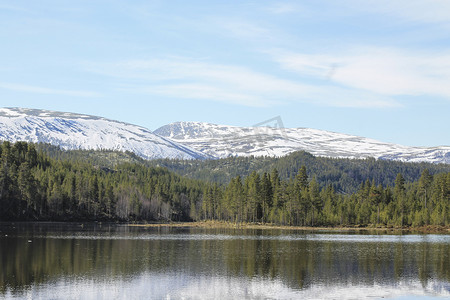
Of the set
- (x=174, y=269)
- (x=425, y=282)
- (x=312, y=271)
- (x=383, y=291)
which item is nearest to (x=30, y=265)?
(x=174, y=269)

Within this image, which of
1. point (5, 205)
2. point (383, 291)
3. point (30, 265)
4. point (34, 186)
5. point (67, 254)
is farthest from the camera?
point (34, 186)

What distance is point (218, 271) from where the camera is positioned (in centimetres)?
6475

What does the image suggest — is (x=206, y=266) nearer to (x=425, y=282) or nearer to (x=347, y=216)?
(x=425, y=282)

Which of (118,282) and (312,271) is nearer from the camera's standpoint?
(118,282)

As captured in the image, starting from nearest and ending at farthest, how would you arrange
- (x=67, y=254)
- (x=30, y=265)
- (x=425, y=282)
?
(x=425, y=282), (x=30, y=265), (x=67, y=254)

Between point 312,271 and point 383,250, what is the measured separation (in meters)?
30.1

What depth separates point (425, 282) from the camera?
59219mm

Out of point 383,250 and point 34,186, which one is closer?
point 383,250

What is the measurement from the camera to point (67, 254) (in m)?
77.6

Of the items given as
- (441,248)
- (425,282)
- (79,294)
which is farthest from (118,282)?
(441,248)

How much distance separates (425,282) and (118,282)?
33.4 metres

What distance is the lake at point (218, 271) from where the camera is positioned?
2014 inches

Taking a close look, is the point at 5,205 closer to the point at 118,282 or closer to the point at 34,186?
the point at 34,186

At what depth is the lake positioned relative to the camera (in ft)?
168
